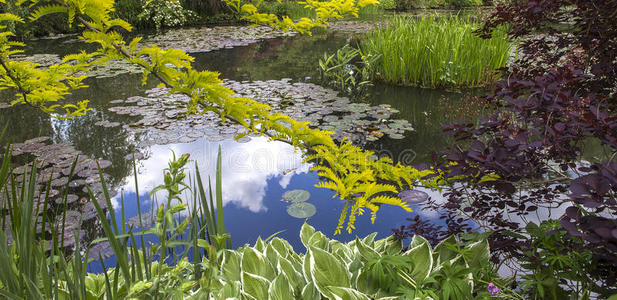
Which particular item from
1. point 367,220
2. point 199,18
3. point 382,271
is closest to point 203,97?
point 382,271

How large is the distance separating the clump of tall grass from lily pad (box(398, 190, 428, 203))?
105 inches

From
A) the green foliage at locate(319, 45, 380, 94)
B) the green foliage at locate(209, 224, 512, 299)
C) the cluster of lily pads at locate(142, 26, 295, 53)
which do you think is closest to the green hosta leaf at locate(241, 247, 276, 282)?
the green foliage at locate(209, 224, 512, 299)

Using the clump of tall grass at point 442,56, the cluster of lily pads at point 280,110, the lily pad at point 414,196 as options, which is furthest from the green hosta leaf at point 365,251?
the clump of tall grass at point 442,56

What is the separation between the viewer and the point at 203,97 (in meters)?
1.54

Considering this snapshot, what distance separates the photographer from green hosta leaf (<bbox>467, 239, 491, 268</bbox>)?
1538mm

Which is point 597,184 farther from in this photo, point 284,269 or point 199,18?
point 199,18

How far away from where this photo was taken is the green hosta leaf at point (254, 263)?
148cm

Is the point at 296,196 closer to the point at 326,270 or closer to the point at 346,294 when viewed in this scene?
the point at 326,270

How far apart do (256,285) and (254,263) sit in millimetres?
147

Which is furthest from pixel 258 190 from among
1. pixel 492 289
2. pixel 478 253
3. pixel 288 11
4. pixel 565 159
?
pixel 288 11

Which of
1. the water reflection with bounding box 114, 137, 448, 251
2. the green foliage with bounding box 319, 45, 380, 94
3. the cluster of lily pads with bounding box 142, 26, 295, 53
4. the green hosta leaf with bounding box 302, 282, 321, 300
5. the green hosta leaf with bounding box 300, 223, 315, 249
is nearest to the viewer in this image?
the green hosta leaf with bounding box 302, 282, 321, 300

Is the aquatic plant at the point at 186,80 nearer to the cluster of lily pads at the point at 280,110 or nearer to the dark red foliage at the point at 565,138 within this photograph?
the dark red foliage at the point at 565,138

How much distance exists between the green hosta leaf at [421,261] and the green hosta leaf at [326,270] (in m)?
0.27

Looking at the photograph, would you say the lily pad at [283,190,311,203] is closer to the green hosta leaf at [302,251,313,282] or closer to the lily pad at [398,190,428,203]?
the lily pad at [398,190,428,203]
